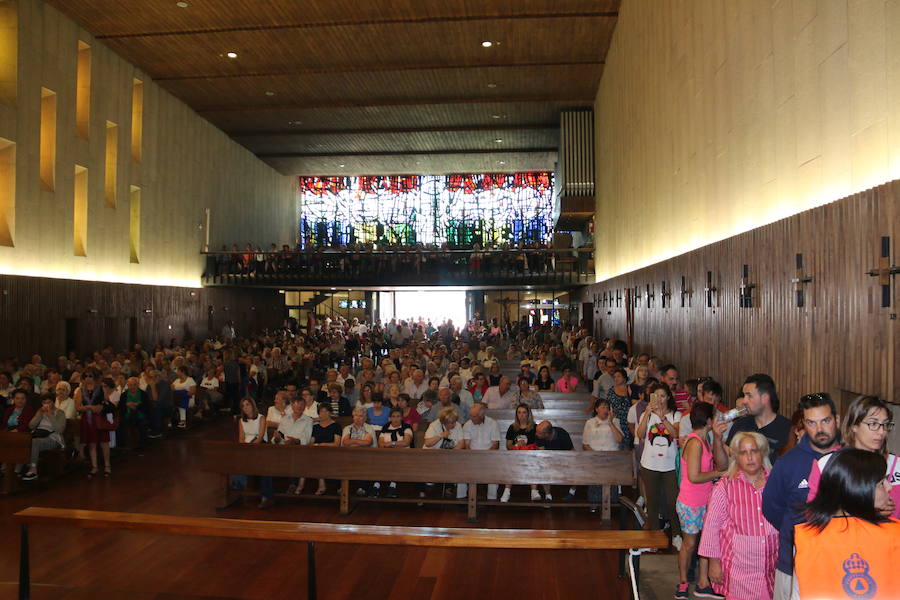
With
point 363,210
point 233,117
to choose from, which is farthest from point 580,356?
point 363,210

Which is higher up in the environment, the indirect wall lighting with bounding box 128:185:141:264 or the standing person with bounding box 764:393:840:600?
the indirect wall lighting with bounding box 128:185:141:264

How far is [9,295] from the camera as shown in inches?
495

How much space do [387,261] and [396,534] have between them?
1920cm

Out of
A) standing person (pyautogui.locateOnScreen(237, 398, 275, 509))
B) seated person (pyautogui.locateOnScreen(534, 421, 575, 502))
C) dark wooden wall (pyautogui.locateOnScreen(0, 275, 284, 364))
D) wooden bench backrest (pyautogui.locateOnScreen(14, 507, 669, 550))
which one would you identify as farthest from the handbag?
dark wooden wall (pyautogui.locateOnScreen(0, 275, 284, 364))

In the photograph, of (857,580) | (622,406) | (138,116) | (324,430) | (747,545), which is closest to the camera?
(857,580)

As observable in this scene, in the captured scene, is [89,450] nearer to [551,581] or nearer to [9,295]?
[9,295]

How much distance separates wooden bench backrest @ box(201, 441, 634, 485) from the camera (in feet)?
20.9

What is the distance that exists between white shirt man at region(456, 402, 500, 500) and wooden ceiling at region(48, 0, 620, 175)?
32.2ft

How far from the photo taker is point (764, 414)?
4.03 metres

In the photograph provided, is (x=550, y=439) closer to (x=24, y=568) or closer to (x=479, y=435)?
(x=479, y=435)

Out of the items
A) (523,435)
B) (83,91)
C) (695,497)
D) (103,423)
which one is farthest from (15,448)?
(83,91)

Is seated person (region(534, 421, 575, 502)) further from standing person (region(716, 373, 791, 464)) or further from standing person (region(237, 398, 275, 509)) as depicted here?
standing person (region(237, 398, 275, 509))

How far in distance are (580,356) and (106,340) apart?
35.6 ft

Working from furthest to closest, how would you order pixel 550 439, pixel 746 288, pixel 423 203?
pixel 423 203 < pixel 550 439 < pixel 746 288
